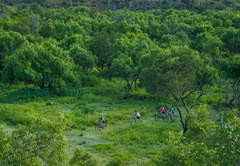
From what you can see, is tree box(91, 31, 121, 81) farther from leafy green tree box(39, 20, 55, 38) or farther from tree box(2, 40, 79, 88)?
leafy green tree box(39, 20, 55, 38)

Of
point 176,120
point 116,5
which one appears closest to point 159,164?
point 176,120

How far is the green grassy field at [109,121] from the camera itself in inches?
719

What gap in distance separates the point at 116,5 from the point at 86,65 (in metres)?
82.1

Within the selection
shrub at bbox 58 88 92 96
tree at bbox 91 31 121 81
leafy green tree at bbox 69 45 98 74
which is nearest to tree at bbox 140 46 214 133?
shrub at bbox 58 88 92 96

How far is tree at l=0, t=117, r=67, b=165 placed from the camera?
9.45m

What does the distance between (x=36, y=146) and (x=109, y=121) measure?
15347 mm

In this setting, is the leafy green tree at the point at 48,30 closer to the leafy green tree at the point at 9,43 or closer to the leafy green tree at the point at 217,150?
the leafy green tree at the point at 9,43

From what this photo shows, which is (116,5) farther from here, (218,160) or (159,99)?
(218,160)

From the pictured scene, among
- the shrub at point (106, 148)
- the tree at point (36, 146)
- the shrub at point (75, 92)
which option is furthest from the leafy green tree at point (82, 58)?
the tree at point (36, 146)

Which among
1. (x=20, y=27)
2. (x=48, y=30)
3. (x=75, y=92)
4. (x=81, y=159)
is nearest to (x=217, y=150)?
(x=81, y=159)

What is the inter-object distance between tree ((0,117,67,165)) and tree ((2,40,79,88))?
2390 cm

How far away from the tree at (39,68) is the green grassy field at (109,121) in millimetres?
2802

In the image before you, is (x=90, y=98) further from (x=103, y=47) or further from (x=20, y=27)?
(x=20, y=27)

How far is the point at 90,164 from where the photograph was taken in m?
12.3
